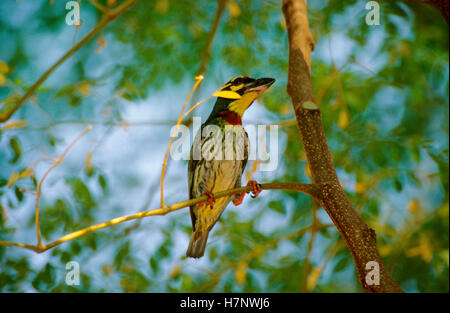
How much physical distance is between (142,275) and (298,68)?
6.97 ft

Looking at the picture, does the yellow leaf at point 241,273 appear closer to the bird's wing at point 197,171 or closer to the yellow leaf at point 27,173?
the bird's wing at point 197,171

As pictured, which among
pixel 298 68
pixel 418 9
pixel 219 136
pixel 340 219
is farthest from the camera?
pixel 418 9

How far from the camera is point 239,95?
305 cm

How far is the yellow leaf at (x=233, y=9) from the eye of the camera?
170 inches

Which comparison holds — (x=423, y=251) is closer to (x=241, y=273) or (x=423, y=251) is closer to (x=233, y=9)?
(x=241, y=273)

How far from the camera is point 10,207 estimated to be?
3082mm

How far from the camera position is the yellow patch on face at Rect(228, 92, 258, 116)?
334 cm

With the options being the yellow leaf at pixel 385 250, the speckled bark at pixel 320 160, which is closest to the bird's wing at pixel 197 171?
the speckled bark at pixel 320 160

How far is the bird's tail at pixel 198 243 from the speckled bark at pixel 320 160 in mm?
1462

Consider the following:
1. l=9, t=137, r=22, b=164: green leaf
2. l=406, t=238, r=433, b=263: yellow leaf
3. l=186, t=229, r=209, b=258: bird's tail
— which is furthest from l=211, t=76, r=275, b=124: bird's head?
l=406, t=238, r=433, b=263: yellow leaf

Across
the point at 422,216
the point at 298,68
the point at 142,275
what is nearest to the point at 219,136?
the point at 298,68

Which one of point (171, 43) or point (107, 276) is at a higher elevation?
point (171, 43)

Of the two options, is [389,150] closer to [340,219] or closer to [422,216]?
[422,216]
